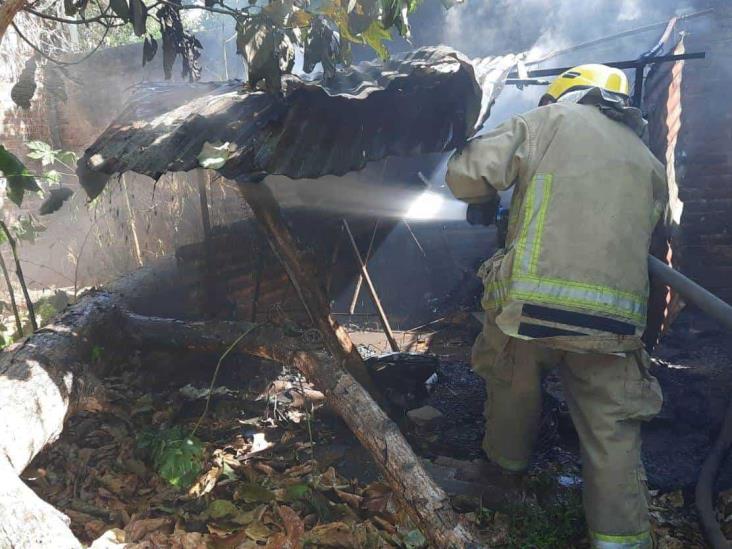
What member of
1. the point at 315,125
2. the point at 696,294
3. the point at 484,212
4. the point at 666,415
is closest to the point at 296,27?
the point at 315,125

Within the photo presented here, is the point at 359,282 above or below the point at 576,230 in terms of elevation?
below

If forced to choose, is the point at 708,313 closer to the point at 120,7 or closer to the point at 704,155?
the point at 120,7

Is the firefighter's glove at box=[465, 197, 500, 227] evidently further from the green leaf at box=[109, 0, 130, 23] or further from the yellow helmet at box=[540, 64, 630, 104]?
the green leaf at box=[109, 0, 130, 23]

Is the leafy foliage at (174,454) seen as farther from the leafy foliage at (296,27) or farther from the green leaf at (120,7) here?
the green leaf at (120,7)

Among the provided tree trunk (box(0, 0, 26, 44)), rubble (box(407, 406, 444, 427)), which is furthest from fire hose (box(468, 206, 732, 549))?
tree trunk (box(0, 0, 26, 44))

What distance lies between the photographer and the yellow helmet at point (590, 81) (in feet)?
10.1

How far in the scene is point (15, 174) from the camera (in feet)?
11.4

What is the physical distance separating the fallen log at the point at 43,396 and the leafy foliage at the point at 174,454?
50cm

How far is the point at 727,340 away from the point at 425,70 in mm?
A: 4032

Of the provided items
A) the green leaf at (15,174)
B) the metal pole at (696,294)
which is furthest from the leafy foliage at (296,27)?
the metal pole at (696,294)

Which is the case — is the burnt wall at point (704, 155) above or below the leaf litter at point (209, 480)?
above

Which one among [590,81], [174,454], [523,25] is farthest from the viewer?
[523,25]

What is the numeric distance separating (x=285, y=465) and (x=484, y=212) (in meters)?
1.97

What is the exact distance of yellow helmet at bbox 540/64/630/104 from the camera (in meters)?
3.09
